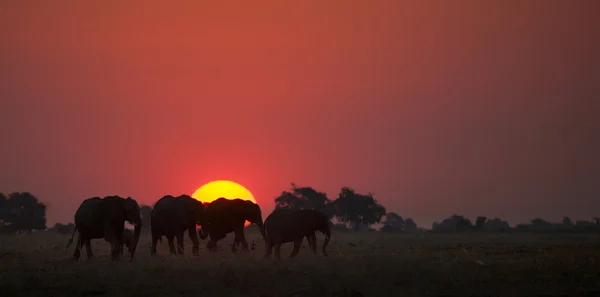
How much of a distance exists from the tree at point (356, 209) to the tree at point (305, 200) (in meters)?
1.56

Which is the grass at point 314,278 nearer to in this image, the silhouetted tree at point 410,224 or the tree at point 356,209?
the tree at point 356,209

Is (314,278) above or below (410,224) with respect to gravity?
below

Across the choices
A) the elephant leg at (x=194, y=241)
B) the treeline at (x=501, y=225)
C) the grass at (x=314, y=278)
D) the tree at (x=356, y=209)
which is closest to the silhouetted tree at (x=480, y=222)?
the treeline at (x=501, y=225)

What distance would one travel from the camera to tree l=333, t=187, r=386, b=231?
117688mm

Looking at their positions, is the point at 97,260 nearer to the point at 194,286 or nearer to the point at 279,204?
the point at 194,286

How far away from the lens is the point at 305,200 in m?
119

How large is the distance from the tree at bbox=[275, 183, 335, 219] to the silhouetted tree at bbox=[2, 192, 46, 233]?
33024 mm

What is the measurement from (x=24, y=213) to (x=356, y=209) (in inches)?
1822

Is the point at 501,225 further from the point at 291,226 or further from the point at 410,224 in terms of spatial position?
the point at 291,226

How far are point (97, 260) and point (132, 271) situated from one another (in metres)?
6.47

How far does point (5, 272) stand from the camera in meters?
28.0

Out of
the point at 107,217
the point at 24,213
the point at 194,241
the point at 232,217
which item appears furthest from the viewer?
the point at 24,213

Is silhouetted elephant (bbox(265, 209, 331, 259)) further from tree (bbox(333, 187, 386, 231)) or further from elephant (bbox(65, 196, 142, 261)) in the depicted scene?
tree (bbox(333, 187, 386, 231))

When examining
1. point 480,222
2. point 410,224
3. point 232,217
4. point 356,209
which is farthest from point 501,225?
point 232,217
